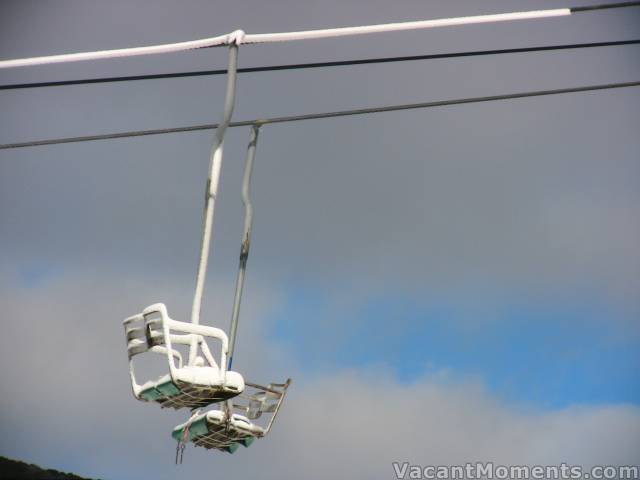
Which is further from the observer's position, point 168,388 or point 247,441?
point 247,441

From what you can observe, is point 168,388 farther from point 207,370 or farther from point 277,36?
point 277,36

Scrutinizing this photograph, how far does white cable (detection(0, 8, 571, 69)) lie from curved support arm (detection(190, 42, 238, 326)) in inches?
13.1

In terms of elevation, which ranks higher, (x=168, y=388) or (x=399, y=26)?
(x=399, y=26)

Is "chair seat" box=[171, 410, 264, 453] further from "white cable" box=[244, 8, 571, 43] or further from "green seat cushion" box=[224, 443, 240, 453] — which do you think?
"white cable" box=[244, 8, 571, 43]

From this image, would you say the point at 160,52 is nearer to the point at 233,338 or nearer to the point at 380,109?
the point at 380,109

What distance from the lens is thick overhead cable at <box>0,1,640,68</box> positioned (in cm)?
1920

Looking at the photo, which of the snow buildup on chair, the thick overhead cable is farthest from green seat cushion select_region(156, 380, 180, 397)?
the thick overhead cable

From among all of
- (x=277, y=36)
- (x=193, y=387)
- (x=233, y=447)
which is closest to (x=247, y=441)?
(x=233, y=447)

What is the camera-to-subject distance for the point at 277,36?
20.1 m

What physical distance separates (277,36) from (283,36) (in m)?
0.10

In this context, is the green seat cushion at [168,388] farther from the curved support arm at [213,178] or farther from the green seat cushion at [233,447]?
the green seat cushion at [233,447]

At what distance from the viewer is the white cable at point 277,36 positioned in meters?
19.3

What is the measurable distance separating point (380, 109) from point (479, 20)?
2117mm

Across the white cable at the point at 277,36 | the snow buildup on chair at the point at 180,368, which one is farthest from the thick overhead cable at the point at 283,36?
the snow buildup on chair at the point at 180,368
